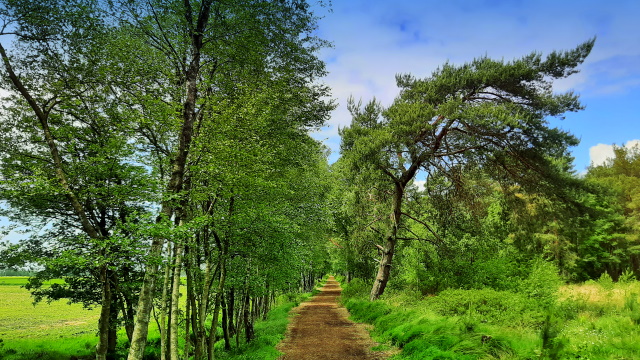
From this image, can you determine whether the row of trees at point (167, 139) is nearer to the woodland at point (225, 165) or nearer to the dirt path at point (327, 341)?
the woodland at point (225, 165)

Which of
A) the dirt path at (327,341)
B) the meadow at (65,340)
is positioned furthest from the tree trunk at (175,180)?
the dirt path at (327,341)

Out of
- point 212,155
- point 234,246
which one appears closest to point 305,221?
point 234,246

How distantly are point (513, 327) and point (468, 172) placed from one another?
873 centimetres

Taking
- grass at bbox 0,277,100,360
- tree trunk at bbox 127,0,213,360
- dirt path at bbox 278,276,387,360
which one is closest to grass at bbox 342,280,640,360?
dirt path at bbox 278,276,387,360

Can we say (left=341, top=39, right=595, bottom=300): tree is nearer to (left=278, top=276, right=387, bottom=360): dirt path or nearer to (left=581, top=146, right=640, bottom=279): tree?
(left=278, top=276, right=387, bottom=360): dirt path

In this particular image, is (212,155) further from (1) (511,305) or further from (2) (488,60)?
(2) (488,60)

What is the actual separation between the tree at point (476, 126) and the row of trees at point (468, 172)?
0.05 meters

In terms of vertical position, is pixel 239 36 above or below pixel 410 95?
below

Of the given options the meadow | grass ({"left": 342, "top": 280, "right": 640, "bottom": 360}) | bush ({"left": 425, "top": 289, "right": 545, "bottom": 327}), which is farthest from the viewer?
the meadow

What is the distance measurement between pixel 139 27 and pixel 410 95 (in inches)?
466

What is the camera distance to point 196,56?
299 inches

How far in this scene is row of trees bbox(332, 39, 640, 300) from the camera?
490 inches

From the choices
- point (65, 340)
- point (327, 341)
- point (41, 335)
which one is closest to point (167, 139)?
point (327, 341)

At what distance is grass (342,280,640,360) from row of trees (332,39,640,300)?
343 centimetres
